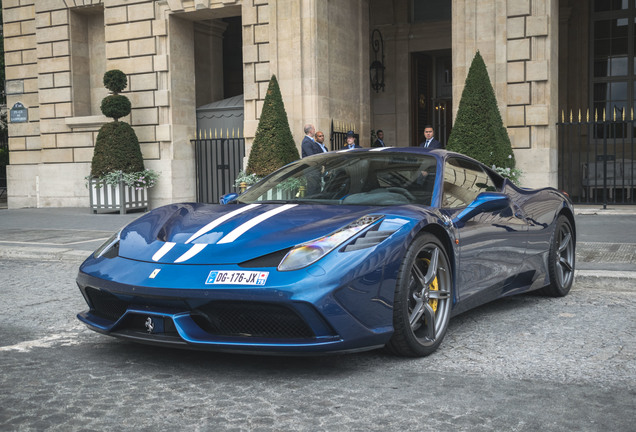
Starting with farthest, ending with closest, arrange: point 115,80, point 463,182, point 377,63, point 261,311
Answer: point 377,63, point 115,80, point 463,182, point 261,311

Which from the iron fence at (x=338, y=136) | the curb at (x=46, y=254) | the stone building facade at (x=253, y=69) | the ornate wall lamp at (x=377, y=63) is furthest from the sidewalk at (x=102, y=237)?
the ornate wall lamp at (x=377, y=63)

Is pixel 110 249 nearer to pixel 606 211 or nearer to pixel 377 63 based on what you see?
pixel 606 211

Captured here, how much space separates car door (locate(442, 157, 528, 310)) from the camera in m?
4.75

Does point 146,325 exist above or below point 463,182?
below

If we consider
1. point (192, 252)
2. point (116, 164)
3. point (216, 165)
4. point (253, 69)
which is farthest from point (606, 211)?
point (192, 252)

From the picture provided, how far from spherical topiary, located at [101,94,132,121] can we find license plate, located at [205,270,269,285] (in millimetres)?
14050

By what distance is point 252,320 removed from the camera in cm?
374

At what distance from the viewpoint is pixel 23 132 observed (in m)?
20.8

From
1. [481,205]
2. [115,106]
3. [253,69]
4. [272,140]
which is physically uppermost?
[253,69]

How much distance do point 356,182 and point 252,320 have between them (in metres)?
1.52

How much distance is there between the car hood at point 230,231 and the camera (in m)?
→ 3.91

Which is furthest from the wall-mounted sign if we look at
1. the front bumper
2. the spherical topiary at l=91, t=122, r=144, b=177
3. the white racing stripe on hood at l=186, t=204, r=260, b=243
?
the front bumper

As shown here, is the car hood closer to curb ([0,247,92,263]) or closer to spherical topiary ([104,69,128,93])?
curb ([0,247,92,263])

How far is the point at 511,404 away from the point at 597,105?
18577mm
